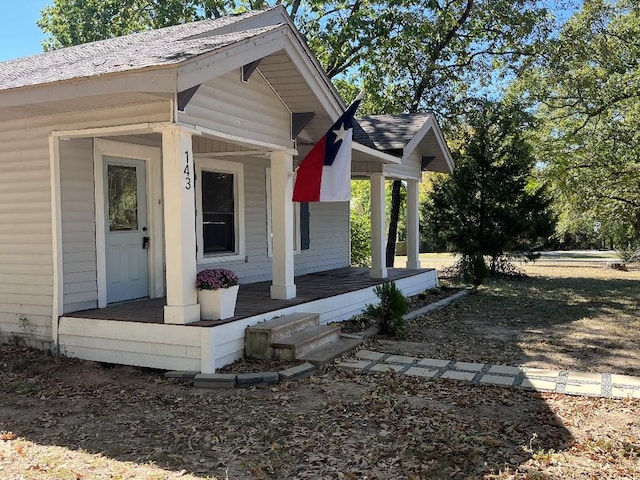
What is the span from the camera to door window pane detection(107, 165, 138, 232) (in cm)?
725

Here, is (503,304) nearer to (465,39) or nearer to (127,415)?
(127,415)

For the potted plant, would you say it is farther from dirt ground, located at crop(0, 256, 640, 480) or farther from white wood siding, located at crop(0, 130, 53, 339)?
white wood siding, located at crop(0, 130, 53, 339)

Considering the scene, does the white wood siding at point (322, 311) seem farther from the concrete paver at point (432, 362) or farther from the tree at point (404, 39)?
the tree at point (404, 39)

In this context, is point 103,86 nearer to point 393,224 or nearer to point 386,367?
point 386,367

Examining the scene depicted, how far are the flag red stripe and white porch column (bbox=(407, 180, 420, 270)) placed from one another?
584cm

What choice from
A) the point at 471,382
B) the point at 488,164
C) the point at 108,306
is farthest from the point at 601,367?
the point at 488,164

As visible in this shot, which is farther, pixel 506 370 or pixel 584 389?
pixel 506 370

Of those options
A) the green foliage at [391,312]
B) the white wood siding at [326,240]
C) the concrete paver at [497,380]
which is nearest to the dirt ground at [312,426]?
the concrete paver at [497,380]

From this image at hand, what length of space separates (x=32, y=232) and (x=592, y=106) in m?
19.9

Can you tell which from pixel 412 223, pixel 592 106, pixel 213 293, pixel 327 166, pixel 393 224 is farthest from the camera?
pixel 592 106

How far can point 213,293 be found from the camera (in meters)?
6.00

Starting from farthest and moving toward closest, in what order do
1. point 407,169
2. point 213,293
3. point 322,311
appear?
point 407,169, point 322,311, point 213,293

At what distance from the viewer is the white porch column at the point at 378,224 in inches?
429

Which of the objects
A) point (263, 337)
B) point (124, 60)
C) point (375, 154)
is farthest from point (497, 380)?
point (375, 154)
